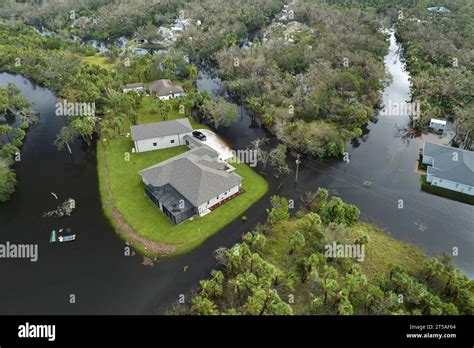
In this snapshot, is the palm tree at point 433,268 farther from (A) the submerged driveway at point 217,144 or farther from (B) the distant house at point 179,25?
(B) the distant house at point 179,25

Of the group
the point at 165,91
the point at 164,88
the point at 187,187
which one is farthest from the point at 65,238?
the point at 164,88

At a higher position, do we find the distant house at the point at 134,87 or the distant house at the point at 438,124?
the distant house at the point at 134,87

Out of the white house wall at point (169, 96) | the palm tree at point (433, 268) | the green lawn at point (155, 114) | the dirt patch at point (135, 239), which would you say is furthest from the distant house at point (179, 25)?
the palm tree at point (433, 268)

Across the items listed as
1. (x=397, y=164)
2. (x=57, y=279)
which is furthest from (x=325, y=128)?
(x=57, y=279)

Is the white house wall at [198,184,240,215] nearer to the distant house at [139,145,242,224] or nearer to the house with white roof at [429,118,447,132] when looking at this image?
the distant house at [139,145,242,224]

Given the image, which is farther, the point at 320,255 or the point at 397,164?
the point at 397,164

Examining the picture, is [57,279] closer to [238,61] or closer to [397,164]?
[397,164]

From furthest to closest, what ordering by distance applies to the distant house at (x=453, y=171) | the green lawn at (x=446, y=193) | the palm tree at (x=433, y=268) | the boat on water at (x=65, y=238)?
the distant house at (x=453, y=171), the green lawn at (x=446, y=193), the boat on water at (x=65, y=238), the palm tree at (x=433, y=268)
